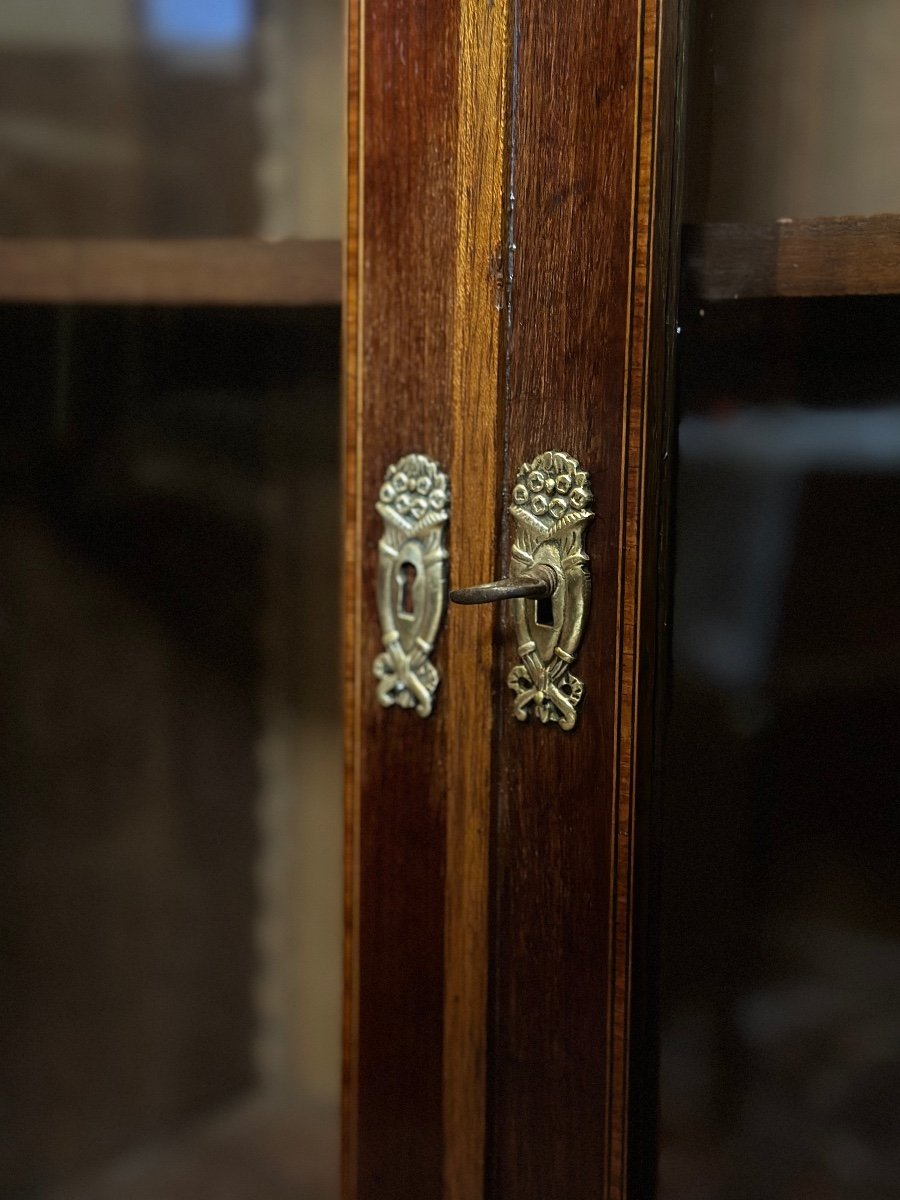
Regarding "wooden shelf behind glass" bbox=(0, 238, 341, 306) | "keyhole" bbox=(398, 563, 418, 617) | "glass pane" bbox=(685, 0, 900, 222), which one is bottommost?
"keyhole" bbox=(398, 563, 418, 617)

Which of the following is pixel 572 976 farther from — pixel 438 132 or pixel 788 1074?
pixel 438 132

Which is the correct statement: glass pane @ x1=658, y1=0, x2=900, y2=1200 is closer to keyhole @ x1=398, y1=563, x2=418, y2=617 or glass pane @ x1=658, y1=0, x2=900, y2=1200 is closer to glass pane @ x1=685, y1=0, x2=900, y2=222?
glass pane @ x1=685, y1=0, x2=900, y2=222

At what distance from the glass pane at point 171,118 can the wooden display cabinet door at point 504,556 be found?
12.4 inches

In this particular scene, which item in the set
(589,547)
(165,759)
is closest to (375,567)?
(589,547)

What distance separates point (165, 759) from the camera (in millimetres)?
995

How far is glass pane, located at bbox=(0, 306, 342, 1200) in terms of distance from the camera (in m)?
0.90

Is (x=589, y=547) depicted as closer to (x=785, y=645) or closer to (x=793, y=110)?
(x=785, y=645)

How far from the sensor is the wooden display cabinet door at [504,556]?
54cm

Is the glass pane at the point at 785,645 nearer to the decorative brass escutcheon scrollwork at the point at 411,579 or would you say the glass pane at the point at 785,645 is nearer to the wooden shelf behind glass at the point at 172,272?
the decorative brass escutcheon scrollwork at the point at 411,579

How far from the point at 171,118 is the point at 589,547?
58 centimetres

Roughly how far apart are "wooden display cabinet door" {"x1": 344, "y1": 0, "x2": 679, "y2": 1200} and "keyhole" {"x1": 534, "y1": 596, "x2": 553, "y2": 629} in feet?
0.07

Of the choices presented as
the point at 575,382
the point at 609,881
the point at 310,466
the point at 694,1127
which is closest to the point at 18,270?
the point at 310,466

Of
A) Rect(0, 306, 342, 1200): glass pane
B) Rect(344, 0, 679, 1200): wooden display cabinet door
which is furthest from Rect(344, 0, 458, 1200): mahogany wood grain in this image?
Rect(0, 306, 342, 1200): glass pane

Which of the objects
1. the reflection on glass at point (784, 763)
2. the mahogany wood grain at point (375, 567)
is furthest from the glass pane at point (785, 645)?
the mahogany wood grain at point (375, 567)
